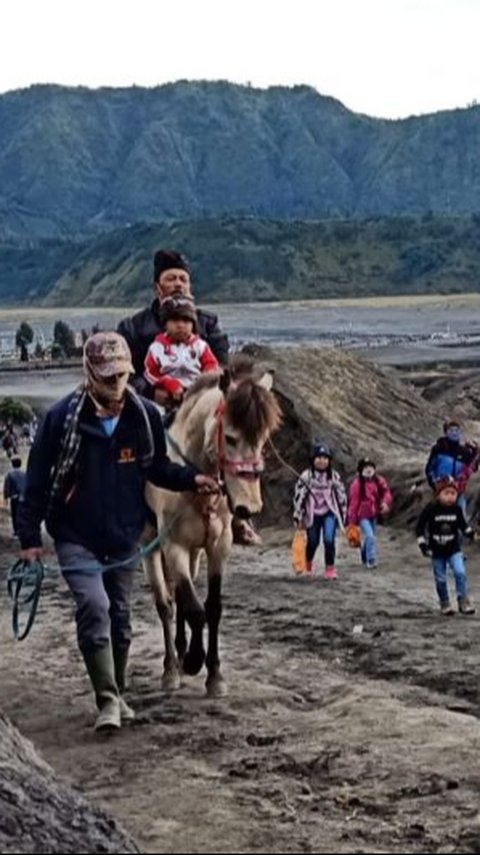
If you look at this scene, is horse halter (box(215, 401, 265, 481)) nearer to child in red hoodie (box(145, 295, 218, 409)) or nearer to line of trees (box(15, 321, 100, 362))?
child in red hoodie (box(145, 295, 218, 409))

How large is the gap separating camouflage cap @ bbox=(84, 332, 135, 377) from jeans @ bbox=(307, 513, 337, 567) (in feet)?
31.3

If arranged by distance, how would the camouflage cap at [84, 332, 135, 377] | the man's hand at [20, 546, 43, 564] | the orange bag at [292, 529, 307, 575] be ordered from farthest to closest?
1. the orange bag at [292, 529, 307, 575]
2. the man's hand at [20, 546, 43, 564]
3. the camouflage cap at [84, 332, 135, 377]

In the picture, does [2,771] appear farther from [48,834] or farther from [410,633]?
[410,633]

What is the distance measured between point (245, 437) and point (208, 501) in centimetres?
74

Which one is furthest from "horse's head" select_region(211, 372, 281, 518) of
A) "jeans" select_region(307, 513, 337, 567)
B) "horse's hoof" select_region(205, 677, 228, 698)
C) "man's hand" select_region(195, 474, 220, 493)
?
"jeans" select_region(307, 513, 337, 567)

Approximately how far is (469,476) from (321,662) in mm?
8769

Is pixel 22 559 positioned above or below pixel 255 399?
below

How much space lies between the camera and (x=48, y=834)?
4414 millimetres

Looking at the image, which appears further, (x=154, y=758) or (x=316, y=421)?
(x=316, y=421)

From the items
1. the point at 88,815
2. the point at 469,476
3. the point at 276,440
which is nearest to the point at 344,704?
the point at 88,815

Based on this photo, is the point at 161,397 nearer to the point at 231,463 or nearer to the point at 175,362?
the point at 175,362

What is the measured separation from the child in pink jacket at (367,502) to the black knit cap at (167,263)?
25.8 ft

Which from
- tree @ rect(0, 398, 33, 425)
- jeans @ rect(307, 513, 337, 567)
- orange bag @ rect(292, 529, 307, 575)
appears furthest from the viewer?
tree @ rect(0, 398, 33, 425)

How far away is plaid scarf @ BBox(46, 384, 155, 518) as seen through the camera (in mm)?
7680
